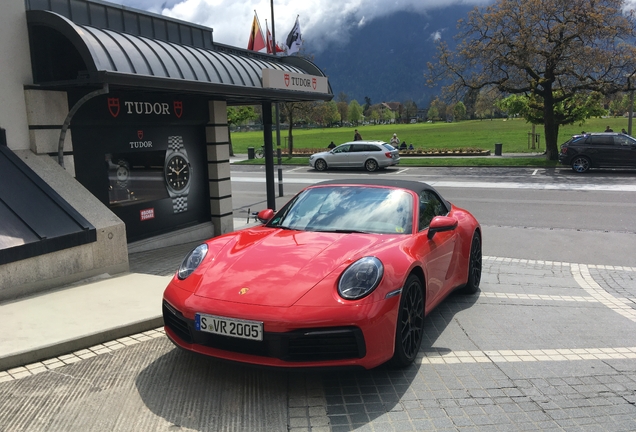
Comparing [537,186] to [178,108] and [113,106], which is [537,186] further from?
[113,106]

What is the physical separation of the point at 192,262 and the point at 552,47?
80.4 ft

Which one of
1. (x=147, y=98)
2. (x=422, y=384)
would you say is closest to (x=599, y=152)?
(x=147, y=98)

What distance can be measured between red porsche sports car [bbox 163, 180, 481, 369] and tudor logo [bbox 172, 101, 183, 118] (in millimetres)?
4952

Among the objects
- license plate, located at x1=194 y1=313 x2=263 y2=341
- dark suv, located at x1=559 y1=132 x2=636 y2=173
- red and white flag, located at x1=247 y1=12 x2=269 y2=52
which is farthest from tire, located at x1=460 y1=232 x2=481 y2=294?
dark suv, located at x1=559 y1=132 x2=636 y2=173

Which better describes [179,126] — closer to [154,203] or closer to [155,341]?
[154,203]

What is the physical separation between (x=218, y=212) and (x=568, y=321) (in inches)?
270

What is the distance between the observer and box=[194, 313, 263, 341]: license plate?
3605 millimetres

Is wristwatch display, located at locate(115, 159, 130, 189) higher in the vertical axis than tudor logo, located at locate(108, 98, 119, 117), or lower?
lower

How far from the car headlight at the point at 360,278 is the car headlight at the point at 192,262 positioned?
127 centimetres

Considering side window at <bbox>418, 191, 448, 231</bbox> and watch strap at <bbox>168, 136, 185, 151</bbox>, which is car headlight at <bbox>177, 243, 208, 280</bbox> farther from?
watch strap at <bbox>168, 136, 185, 151</bbox>

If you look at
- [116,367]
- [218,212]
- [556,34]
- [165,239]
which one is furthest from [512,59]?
[116,367]

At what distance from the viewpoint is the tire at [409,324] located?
4.03 m

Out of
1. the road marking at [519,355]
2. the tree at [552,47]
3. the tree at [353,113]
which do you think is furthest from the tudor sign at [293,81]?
the tree at [353,113]

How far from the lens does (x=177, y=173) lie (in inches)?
388
